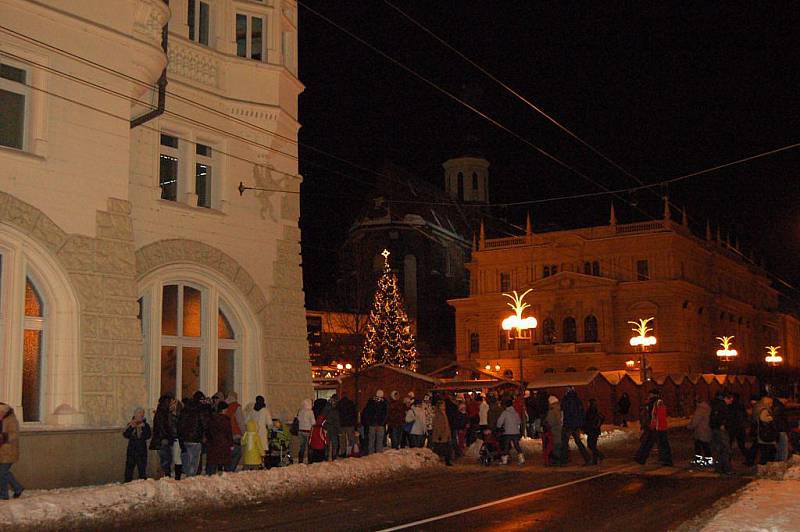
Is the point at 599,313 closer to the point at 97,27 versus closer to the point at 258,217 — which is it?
the point at 258,217

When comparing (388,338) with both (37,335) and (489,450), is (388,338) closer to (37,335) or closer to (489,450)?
(489,450)

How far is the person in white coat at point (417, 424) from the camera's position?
78.5ft

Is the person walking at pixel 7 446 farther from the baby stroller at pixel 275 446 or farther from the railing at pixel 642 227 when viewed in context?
the railing at pixel 642 227

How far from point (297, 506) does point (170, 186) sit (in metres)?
8.89

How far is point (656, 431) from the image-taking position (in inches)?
821

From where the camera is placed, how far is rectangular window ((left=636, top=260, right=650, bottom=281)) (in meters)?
75.0

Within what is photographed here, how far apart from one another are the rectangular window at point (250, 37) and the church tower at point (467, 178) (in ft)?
263

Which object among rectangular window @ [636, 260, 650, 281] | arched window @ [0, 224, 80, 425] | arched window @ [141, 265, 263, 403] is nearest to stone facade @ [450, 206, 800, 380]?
rectangular window @ [636, 260, 650, 281]

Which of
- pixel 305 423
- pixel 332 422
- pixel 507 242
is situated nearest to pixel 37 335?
pixel 305 423

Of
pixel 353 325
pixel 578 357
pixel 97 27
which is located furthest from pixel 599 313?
pixel 97 27

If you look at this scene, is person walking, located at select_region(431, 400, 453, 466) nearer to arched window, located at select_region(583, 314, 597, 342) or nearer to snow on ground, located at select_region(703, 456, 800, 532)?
snow on ground, located at select_region(703, 456, 800, 532)

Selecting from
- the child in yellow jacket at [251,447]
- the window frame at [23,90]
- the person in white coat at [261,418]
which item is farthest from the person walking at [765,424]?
the window frame at [23,90]

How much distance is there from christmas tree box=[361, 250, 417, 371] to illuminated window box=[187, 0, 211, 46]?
37.8 metres

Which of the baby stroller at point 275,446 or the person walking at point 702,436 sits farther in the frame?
the person walking at point 702,436
